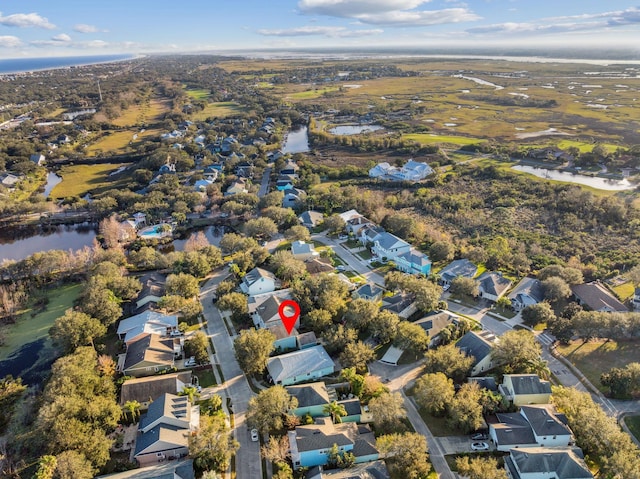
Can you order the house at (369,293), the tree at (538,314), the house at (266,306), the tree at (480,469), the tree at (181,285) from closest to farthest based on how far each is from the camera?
the tree at (480,469), the tree at (538,314), the house at (266,306), the house at (369,293), the tree at (181,285)

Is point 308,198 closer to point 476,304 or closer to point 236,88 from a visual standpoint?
point 476,304

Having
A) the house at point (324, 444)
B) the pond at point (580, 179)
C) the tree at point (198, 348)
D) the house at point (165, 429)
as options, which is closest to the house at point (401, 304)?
the house at point (324, 444)

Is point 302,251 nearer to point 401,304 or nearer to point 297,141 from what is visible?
point 401,304

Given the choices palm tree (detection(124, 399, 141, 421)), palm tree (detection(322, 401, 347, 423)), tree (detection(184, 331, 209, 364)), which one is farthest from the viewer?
tree (detection(184, 331, 209, 364))

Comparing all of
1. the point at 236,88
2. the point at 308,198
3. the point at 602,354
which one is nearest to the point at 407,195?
the point at 308,198

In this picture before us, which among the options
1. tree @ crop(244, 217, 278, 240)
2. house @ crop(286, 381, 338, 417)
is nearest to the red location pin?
house @ crop(286, 381, 338, 417)

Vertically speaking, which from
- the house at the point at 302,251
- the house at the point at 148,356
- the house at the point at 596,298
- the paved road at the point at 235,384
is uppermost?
the house at the point at 302,251

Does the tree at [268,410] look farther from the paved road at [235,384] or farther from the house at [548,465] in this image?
the house at [548,465]

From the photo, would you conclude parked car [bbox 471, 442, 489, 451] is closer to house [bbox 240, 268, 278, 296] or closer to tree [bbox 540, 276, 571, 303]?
tree [bbox 540, 276, 571, 303]
